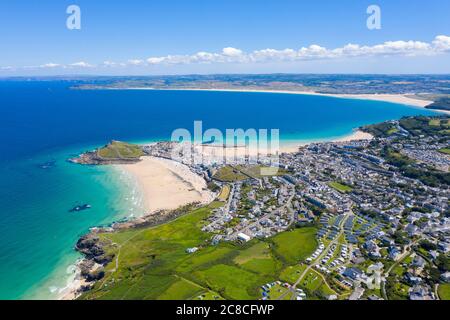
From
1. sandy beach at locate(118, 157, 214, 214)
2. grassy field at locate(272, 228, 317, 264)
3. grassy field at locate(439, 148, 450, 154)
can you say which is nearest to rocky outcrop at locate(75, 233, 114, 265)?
sandy beach at locate(118, 157, 214, 214)

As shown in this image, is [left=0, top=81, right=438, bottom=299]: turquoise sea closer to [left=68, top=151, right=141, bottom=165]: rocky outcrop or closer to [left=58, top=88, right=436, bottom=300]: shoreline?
[left=58, top=88, right=436, bottom=300]: shoreline

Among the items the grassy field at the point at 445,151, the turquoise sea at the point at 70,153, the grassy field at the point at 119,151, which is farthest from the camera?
the grassy field at the point at 119,151

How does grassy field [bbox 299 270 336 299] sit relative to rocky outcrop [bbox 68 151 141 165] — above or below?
below

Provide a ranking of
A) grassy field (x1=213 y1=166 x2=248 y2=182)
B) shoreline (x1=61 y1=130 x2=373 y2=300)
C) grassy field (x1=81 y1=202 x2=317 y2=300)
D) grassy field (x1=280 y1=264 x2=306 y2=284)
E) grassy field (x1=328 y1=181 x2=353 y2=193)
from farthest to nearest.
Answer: grassy field (x1=213 y1=166 x2=248 y2=182)
grassy field (x1=328 y1=181 x2=353 y2=193)
shoreline (x1=61 y1=130 x2=373 y2=300)
grassy field (x1=280 y1=264 x2=306 y2=284)
grassy field (x1=81 y1=202 x2=317 y2=300)

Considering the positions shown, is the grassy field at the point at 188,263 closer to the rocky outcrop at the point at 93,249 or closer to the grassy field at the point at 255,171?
the rocky outcrop at the point at 93,249

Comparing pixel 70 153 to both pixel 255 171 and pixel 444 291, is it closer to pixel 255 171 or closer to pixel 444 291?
pixel 255 171

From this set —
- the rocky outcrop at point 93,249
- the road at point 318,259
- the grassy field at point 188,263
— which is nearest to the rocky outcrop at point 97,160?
the grassy field at point 188,263
